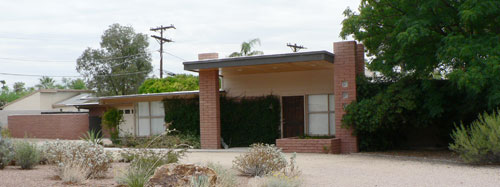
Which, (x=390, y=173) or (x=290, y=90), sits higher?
(x=290, y=90)

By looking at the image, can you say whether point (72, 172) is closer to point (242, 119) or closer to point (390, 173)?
point (390, 173)

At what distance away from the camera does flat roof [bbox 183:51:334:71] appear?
15.2 metres

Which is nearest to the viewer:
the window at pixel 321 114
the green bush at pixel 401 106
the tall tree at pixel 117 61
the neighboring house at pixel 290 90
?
the green bush at pixel 401 106

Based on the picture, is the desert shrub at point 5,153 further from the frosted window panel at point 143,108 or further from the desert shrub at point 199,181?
the frosted window panel at point 143,108

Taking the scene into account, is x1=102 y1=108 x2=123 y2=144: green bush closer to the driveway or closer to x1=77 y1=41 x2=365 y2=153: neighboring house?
x1=77 y1=41 x2=365 y2=153: neighboring house

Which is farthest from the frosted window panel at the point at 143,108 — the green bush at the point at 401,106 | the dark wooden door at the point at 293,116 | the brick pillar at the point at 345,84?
the green bush at the point at 401,106

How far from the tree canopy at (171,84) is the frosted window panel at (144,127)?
13431mm

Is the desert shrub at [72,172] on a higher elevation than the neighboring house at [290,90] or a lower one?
lower

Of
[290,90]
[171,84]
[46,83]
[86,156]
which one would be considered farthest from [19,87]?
[86,156]

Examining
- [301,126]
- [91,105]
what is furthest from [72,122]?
[301,126]

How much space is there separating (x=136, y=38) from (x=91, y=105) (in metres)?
14.0

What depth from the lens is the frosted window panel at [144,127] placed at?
21500 mm

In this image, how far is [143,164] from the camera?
360 inches

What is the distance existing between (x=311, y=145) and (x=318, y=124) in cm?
267
